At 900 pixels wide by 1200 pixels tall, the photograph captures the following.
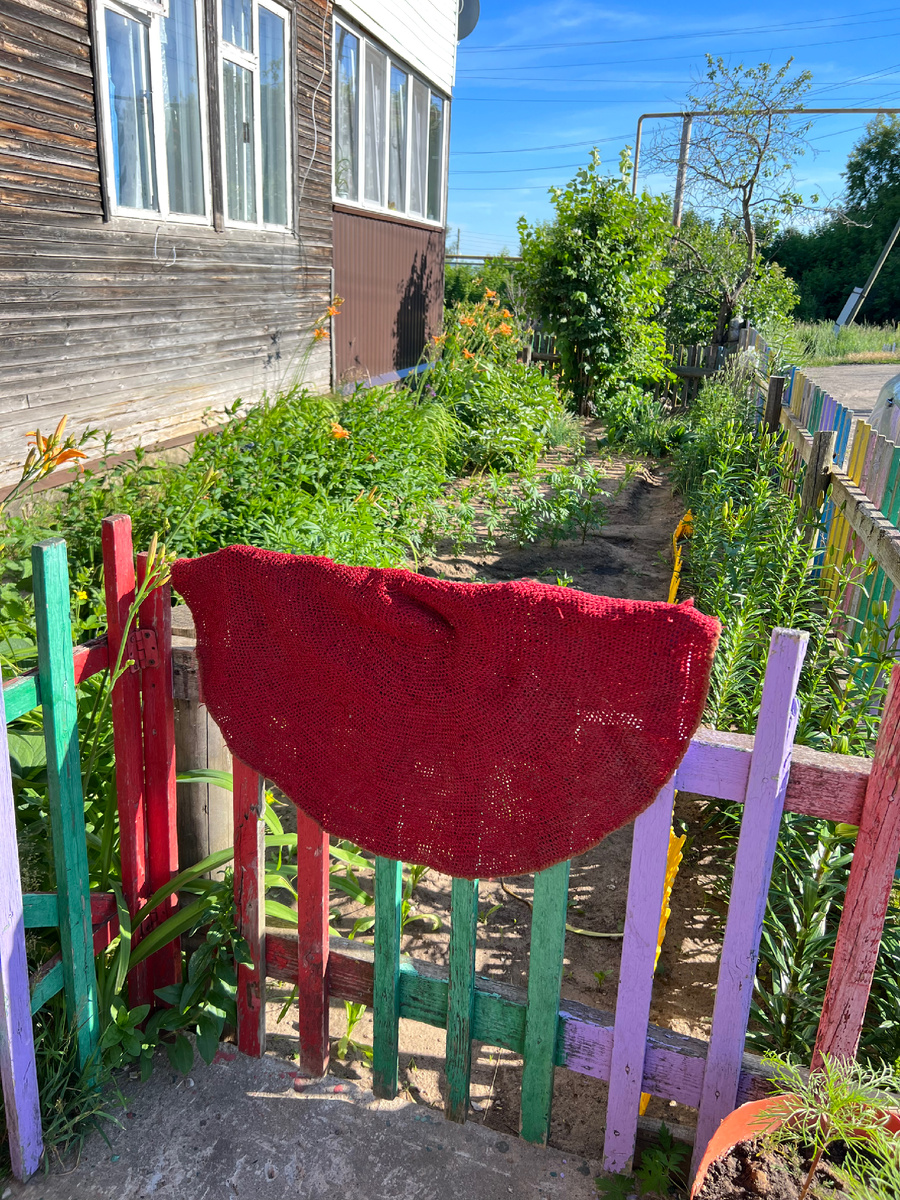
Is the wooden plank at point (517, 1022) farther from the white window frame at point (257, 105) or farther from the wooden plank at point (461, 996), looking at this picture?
the white window frame at point (257, 105)

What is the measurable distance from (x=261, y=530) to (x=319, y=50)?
6244 millimetres

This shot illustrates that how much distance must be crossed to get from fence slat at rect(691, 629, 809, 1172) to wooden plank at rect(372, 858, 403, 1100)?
2.01 ft

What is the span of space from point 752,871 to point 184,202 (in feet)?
19.9

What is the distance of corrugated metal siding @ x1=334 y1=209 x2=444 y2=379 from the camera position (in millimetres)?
9344

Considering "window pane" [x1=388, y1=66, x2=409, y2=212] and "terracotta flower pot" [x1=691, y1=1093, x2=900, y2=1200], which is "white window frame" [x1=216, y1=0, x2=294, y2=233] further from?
"terracotta flower pot" [x1=691, y1=1093, x2=900, y2=1200]

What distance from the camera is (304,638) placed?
1602 mm

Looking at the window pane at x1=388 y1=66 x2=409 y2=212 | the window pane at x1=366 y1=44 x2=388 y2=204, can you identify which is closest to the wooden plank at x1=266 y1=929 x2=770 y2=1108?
the window pane at x1=366 y1=44 x2=388 y2=204

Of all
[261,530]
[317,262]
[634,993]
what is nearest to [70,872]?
[634,993]

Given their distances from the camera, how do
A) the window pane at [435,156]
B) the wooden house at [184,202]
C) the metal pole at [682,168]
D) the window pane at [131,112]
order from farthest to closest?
the metal pole at [682,168] < the window pane at [435,156] < the window pane at [131,112] < the wooden house at [184,202]

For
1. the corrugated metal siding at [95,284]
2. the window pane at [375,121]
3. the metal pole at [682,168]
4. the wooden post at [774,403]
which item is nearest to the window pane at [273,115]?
the corrugated metal siding at [95,284]

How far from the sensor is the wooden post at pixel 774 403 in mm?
6609

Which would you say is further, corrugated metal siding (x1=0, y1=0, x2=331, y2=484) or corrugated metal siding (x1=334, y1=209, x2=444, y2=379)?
corrugated metal siding (x1=334, y1=209, x2=444, y2=379)

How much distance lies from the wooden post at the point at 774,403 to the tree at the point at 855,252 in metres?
22.9

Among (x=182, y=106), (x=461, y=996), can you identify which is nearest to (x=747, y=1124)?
(x=461, y=996)
